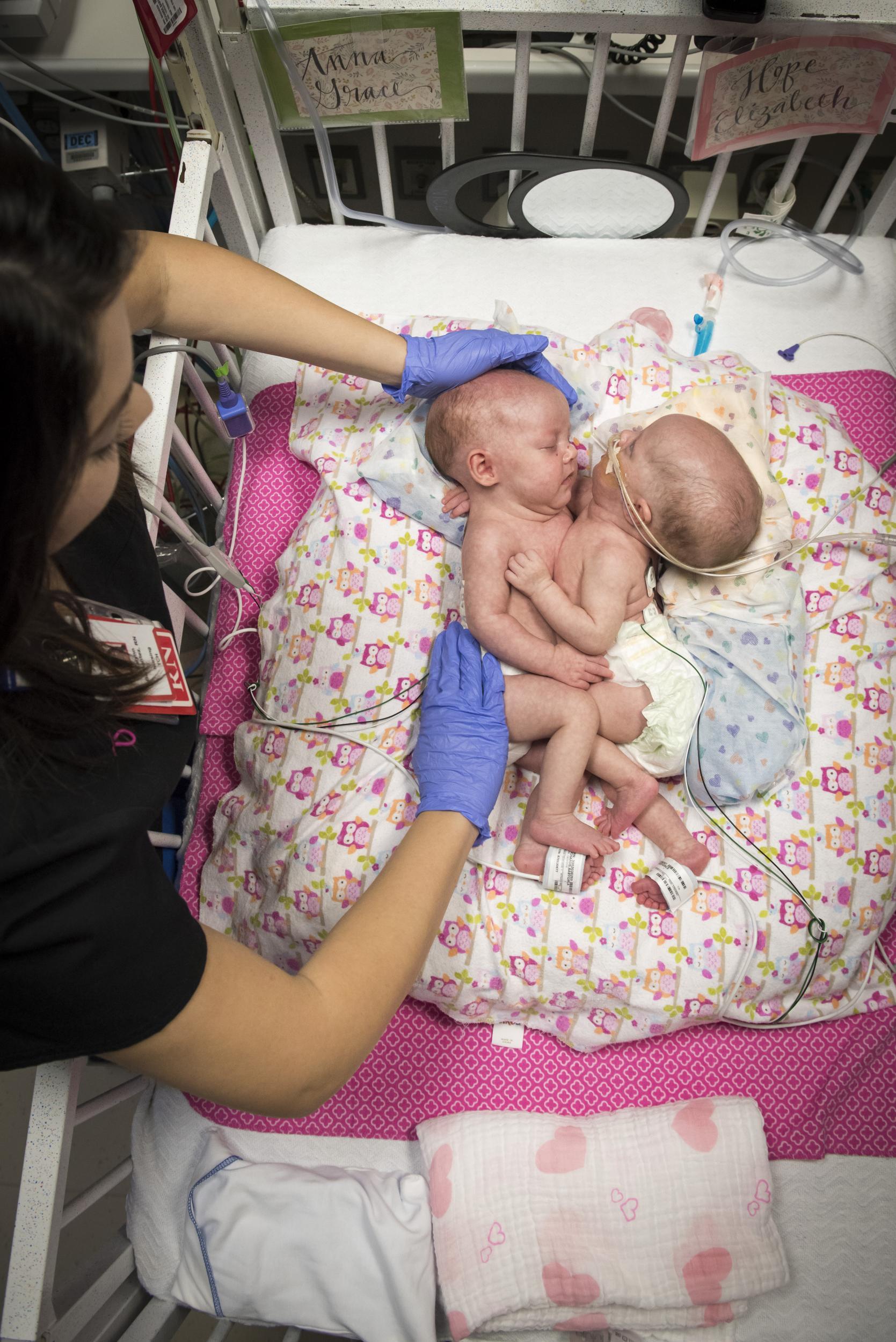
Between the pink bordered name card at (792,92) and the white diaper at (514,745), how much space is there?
3.14 feet

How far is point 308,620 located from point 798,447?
0.93 meters

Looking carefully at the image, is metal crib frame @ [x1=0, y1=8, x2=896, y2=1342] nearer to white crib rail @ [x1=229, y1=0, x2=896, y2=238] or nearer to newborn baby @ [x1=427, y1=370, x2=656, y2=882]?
white crib rail @ [x1=229, y1=0, x2=896, y2=238]

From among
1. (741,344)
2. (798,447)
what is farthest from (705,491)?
(741,344)

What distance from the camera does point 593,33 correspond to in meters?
1.44

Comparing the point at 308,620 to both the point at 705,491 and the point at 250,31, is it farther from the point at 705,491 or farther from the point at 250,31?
the point at 250,31

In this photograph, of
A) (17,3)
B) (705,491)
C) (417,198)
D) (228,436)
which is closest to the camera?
(705,491)

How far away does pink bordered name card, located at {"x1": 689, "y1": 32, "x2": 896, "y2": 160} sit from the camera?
1342 mm

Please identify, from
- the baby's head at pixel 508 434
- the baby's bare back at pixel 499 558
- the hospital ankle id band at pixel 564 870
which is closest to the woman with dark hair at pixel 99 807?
the hospital ankle id band at pixel 564 870

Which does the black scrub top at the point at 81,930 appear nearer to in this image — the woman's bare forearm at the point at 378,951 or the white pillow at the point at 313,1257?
the woman's bare forearm at the point at 378,951

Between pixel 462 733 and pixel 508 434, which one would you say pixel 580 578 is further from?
pixel 462 733

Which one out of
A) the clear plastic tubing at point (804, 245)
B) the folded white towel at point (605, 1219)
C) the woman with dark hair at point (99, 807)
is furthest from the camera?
the clear plastic tubing at point (804, 245)

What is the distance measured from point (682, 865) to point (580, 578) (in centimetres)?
51

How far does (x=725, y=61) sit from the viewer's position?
4.45 feet

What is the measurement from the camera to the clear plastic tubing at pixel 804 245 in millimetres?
1655
